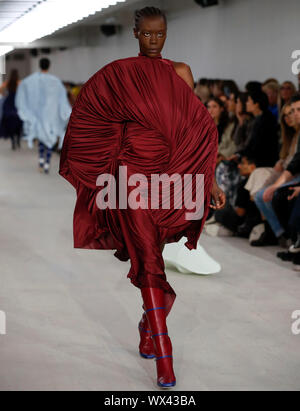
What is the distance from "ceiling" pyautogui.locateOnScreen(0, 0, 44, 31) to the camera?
10508 mm

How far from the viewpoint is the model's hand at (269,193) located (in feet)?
17.3

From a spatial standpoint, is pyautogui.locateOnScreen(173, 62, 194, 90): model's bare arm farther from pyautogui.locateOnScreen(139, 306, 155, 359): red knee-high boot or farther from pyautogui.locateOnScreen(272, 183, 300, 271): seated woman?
pyautogui.locateOnScreen(272, 183, 300, 271): seated woman

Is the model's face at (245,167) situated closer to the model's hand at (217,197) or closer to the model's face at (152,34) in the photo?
the model's hand at (217,197)

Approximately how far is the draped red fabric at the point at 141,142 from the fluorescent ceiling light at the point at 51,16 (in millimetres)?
6966

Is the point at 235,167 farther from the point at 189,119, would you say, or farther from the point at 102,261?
the point at 189,119

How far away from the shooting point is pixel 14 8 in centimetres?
1138

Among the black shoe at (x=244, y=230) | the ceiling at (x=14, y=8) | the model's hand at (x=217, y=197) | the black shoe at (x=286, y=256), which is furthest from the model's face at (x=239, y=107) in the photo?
the ceiling at (x=14, y=8)

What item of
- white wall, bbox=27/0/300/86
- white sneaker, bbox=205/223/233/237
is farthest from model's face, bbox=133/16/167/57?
white wall, bbox=27/0/300/86

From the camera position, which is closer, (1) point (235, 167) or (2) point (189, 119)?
(2) point (189, 119)

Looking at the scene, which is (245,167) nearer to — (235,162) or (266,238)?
(235,162)

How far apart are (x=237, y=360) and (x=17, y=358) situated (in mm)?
932
